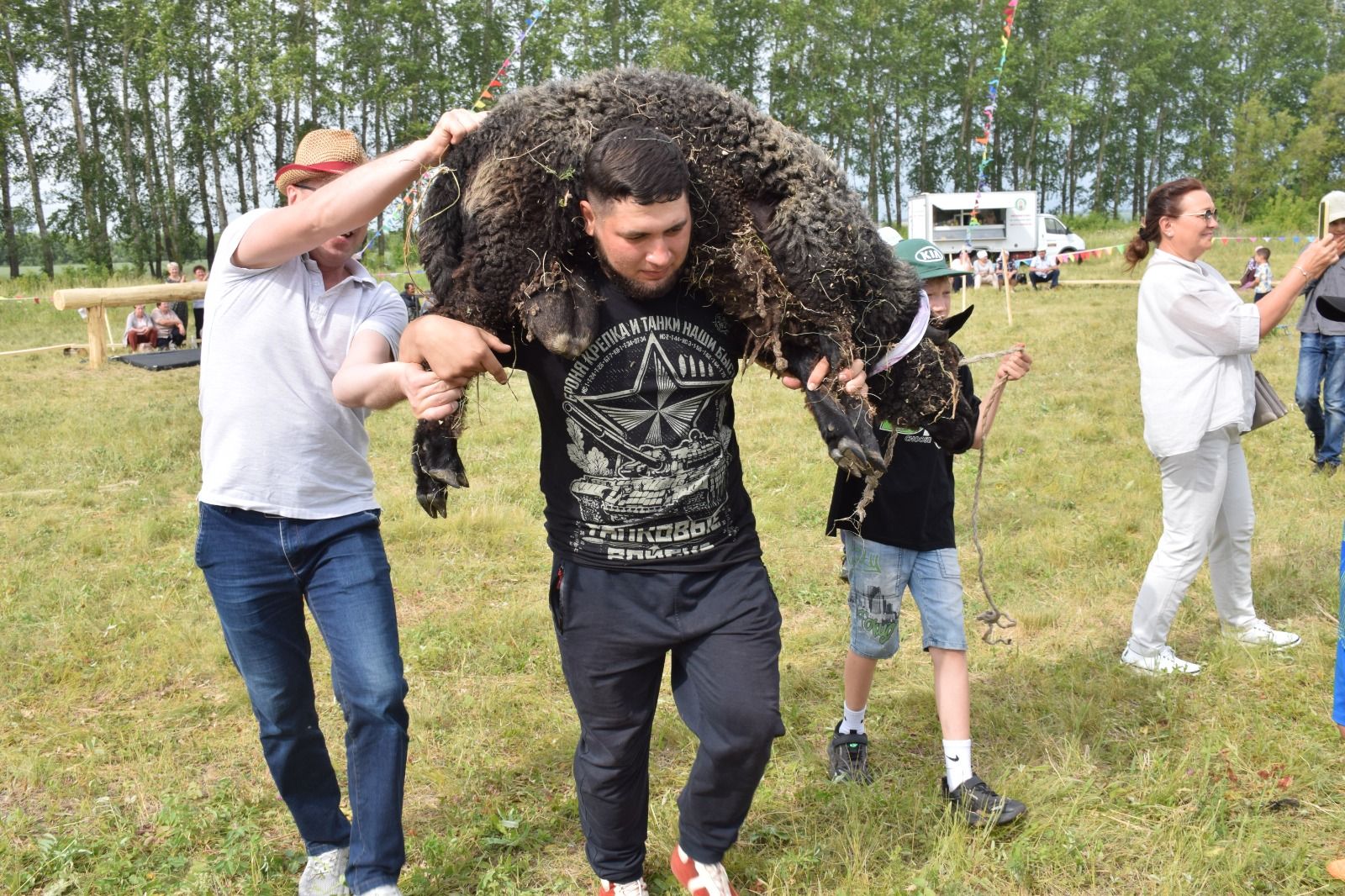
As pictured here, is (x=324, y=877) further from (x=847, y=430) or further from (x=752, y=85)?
(x=752, y=85)

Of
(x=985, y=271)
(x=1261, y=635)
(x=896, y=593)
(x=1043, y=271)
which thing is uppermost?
(x=985, y=271)

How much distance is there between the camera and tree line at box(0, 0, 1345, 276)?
3528 cm

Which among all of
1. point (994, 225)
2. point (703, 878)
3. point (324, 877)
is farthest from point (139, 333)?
point (994, 225)

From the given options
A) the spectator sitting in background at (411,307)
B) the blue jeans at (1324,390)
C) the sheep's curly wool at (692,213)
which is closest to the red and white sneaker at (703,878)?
the sheep's curly wool at (692,213)

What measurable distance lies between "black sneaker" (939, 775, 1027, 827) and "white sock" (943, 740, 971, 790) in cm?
2

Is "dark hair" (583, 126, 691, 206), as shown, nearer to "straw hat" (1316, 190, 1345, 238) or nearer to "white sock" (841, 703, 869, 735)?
"white sock" (841, 703, 869, 735)

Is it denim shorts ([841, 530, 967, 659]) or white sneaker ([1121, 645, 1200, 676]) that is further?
white sneaker ([1121, 645, 1200, 676])

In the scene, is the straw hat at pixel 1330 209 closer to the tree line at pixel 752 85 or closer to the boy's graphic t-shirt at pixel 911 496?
the boy's graphic t-shirt at pixel 911 496

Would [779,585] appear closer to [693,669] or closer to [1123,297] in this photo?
[693,669]

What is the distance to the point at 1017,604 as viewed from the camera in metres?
5.48

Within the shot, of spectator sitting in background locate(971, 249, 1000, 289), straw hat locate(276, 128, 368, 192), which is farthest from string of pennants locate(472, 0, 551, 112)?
spectator sitting in background locate(971, 249, 1000, 289)

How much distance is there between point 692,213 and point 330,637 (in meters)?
1.57

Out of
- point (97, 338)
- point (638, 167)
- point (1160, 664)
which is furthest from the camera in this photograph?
point (97, 338)

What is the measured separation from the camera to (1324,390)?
812cm
